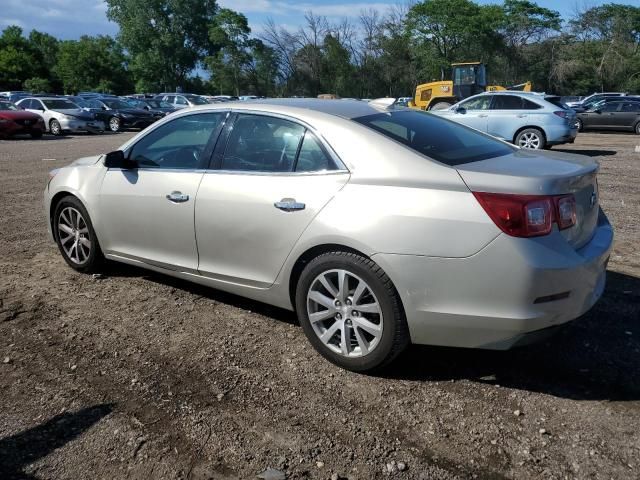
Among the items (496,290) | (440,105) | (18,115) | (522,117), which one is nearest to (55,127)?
(18,115)

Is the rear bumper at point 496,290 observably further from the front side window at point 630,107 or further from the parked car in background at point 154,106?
the parked car in background at point 154,106

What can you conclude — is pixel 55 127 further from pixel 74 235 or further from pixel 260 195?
pixel 260 195

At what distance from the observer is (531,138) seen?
15.0 m

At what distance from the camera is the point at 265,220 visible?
148 inches

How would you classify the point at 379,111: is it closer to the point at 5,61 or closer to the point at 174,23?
the point at 5,61

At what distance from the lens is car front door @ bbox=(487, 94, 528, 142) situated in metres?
15.1

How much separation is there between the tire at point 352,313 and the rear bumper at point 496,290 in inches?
3.3

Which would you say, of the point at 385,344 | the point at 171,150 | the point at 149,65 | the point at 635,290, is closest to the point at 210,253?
the point at 171,150

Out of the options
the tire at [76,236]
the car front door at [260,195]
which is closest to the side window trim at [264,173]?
the car front door at [260,195]

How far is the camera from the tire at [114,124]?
28562mm

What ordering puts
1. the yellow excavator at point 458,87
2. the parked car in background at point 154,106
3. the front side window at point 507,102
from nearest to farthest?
the front side window at point 507,102
the yellow excavator at point 458,87
the parked car in background at point 154,106

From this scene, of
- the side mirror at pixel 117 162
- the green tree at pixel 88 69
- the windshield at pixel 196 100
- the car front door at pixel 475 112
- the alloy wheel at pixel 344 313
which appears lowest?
Result: the alloy wheel at pixel 344 313

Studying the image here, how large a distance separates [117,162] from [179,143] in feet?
1.75

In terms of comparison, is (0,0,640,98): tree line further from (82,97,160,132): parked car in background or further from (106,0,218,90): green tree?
(82,97,160,132): parked car in background
